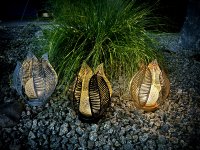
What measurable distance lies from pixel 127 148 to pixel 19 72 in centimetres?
113

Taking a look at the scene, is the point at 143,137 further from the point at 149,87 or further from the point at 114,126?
the point at 149,87

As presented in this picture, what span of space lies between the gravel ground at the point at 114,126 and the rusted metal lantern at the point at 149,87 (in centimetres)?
13

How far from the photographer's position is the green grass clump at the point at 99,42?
131 inches

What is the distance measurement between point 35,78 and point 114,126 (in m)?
0.80

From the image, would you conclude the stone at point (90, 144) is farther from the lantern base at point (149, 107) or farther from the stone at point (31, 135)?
the lantern base at point (149, 107)

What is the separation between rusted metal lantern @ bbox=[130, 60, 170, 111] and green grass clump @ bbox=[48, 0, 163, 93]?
43cm

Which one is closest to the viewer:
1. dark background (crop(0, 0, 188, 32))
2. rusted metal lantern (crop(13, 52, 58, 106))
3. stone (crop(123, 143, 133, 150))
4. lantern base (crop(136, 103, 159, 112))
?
stone (crop(123, 143, 133, 150))

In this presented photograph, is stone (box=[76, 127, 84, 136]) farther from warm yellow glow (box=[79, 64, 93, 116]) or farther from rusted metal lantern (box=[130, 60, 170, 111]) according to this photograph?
rusted metal lantern (box=[130, 60, 170, 111])

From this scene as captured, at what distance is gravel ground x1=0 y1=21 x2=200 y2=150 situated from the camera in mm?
2709

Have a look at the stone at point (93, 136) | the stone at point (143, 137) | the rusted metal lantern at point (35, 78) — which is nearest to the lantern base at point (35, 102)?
the rusted metal lantern at point (35, 78)

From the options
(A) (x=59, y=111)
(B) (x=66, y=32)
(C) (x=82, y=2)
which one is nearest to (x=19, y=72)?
(A) (x=59, y=111)

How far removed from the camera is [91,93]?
8.89 ft

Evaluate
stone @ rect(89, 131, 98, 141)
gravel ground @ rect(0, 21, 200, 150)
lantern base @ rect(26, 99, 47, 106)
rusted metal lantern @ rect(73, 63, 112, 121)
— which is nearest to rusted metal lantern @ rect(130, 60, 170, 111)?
gravel ground @ rect(0, 21, 200, 150)

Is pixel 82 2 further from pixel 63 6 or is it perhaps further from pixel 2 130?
pixel 2 130
